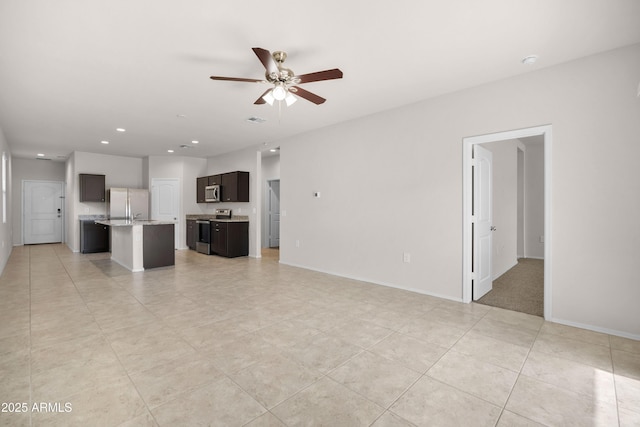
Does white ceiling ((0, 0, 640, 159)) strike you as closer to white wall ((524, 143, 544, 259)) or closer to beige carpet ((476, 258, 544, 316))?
beige carpet ((476, 258, 544, 316))

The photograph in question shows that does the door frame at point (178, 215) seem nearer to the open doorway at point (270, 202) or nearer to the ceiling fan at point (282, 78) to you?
the open doorway at point (270, 202)

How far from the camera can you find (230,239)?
7086 millimetres

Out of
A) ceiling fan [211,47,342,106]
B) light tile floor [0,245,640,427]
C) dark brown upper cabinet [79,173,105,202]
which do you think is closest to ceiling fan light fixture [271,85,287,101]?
ceiling fan [211,47,342,106]

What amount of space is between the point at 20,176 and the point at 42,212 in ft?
3.83

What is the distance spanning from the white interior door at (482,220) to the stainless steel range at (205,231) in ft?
19.6

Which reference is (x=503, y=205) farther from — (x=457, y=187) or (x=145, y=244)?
(x=145, y=244)

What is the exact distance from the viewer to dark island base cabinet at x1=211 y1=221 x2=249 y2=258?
279 inches

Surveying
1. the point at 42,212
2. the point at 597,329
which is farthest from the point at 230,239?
the point at 42,212

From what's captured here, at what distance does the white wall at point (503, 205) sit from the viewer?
16.2 feet

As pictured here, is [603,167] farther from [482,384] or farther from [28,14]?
[28,14]

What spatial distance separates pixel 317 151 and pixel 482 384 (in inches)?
173

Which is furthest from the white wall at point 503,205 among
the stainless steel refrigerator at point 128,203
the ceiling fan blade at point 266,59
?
the stainless steel refrigerator at point 128,203

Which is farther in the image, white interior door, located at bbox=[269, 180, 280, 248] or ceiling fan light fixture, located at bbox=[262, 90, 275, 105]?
white interior door, located at bbox=[269, 180, 280, 248]

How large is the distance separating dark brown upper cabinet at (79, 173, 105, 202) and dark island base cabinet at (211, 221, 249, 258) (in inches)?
131
